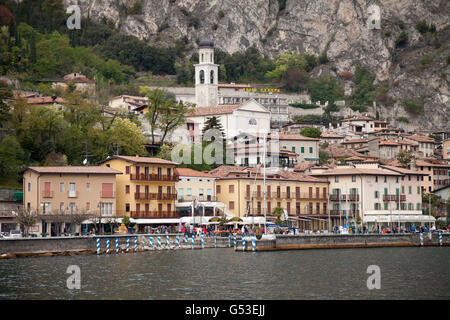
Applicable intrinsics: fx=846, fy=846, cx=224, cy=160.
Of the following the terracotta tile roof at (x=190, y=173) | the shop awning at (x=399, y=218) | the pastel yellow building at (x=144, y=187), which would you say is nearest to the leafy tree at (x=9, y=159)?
the pastel yellow building at (x=144, y=187)

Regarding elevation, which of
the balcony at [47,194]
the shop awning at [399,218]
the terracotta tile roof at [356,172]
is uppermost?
the terracotta tile roof at [356,172]

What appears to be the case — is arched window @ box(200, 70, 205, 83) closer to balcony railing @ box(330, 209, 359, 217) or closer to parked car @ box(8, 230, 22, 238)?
balcony railing @ box(330, 209, 359, 217)

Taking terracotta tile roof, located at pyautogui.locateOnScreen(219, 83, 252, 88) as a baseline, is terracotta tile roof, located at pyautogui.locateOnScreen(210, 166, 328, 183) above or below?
below

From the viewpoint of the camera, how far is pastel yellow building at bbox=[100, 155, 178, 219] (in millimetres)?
82250

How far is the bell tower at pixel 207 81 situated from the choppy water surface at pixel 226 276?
85.1 meters

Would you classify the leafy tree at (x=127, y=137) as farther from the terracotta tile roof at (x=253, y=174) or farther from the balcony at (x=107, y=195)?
the balcony at (x=107, y=195)

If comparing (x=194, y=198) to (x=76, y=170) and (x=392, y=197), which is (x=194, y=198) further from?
(x=392, y=197)

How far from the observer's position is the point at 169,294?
44625mm

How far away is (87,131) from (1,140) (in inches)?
415

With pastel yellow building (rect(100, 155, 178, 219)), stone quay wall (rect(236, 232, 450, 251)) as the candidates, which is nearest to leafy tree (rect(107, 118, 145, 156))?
pastel yellow building (rect(100, 155, 178, 219))

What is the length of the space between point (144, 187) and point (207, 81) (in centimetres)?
7386

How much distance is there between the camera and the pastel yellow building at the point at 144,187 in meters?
82.2
